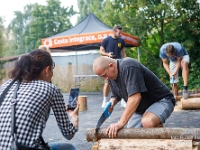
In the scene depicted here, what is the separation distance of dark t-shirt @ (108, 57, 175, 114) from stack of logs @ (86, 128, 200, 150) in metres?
0.43

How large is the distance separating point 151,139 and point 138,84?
0.59 m

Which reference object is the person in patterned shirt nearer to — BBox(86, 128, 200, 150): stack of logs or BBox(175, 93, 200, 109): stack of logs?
BBox(86, 128, 200, 150): stack of logs

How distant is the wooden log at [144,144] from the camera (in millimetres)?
2830

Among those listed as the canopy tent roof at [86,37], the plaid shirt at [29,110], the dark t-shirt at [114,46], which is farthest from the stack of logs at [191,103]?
the canopy tent roof at [86,37]

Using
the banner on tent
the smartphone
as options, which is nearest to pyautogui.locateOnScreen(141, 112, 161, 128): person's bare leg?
the smartphone

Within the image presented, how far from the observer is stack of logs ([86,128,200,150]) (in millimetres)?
2861

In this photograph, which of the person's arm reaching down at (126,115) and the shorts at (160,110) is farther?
the shorts at (160,110)

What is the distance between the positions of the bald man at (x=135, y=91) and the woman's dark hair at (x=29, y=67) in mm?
1013

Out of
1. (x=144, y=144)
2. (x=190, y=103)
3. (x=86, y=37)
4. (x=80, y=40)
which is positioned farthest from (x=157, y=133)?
(x=80, y=40)

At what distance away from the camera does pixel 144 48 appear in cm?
1514

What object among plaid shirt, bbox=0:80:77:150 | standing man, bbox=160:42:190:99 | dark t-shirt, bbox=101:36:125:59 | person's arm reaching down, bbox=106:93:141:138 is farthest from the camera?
dark t-shirt, bbox=101:36:125:59

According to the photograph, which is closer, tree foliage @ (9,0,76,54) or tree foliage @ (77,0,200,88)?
tree foliage @ (77,0,200,88)

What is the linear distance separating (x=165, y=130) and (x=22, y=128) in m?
1.56

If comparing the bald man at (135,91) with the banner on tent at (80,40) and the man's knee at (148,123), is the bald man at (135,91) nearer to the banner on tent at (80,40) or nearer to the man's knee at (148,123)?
the man's knee at (148,123)
